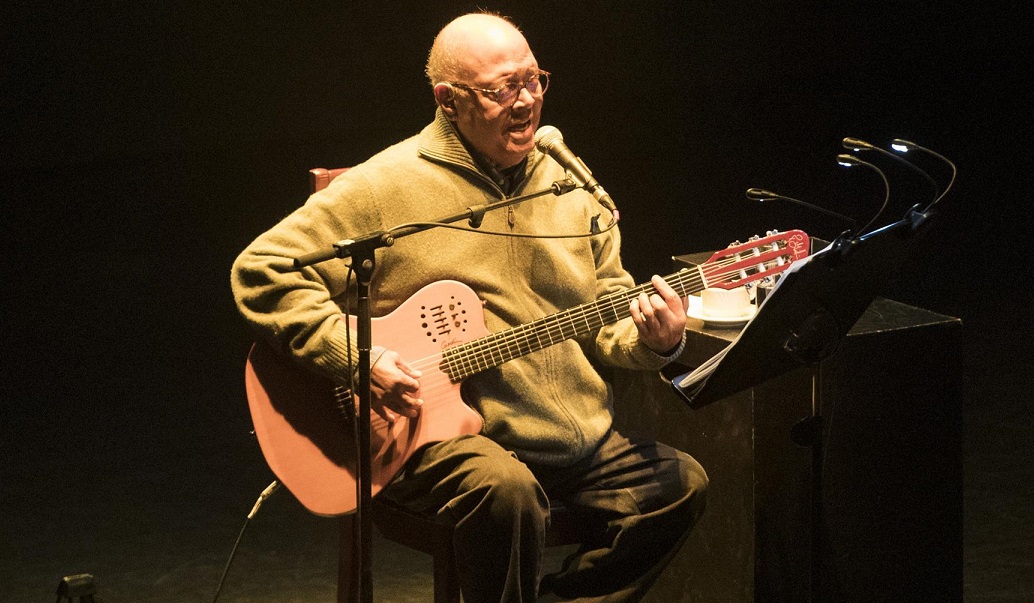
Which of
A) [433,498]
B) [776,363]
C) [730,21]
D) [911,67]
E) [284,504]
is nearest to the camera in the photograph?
[776,363]

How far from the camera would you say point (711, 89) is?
10125 millimetres

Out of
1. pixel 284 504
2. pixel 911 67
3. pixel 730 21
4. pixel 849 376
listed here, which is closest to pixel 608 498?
pixel 849 376

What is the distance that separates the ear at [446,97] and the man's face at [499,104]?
2 centimetres

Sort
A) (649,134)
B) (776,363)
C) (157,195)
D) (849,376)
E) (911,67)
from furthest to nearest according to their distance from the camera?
(911,67) < (649,134) < (157,195) < (849,376) < (776,363)

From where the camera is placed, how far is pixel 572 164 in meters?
2.87

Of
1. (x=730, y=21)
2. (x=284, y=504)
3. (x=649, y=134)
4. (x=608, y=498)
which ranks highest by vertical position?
(x=730, y=21)

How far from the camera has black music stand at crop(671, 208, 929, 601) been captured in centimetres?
256

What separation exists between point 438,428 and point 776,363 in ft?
2.62

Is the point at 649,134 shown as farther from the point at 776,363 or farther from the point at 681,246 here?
the point at 776,363

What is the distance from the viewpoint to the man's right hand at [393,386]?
2904 mm

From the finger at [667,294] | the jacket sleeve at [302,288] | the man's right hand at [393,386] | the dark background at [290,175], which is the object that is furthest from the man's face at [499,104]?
the dark background at [290,175]

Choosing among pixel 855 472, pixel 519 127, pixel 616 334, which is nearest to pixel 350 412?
pixel 616 334

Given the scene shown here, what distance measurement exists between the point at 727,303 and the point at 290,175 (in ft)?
16.8

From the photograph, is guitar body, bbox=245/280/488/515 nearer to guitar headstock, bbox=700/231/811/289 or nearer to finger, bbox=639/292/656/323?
finger, bbox=639/292/656/323
